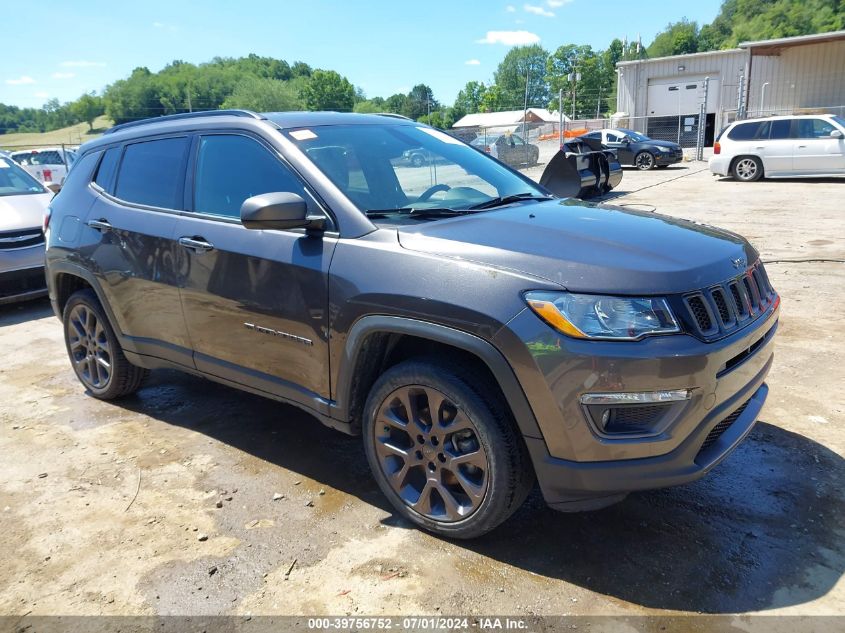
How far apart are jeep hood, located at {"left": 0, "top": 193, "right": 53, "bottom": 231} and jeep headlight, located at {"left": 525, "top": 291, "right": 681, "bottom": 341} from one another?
6979mm

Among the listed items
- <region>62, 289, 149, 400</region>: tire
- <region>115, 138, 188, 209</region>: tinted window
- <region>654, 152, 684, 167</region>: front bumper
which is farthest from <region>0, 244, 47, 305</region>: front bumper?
<region>654, 152, 684, 167</region>: front bumper

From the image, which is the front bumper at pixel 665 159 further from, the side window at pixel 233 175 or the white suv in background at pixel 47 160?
the side window at pixel 233 175

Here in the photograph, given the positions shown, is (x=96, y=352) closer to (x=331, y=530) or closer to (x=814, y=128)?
(x=331, y=530)

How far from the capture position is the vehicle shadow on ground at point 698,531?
2.51m

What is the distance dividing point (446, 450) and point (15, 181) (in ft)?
26.2

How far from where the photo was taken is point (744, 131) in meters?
17.3

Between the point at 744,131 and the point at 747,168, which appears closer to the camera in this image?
the point at 744,131

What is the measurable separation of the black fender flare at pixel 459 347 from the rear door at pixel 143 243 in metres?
1.31

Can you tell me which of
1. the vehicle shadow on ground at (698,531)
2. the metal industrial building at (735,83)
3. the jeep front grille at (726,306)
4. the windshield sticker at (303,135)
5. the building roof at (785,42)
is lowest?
the vehicle shadow on ground at (698,531)

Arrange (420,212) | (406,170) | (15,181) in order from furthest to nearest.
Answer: (15,181) → (406,170) → (420,212)

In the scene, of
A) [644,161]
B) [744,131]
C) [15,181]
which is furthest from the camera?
[644,161]

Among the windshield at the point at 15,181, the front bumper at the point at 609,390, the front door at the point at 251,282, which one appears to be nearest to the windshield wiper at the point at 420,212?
the front door at the point at 251,282

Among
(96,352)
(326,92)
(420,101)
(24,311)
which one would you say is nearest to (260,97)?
(326,92)

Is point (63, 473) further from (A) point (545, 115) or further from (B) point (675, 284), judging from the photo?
(A) point (545, 115)
